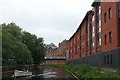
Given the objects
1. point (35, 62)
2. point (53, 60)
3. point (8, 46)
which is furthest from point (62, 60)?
point (8, 46)

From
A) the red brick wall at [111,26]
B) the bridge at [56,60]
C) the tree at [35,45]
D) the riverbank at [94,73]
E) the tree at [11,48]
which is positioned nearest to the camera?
the riverbank at [94,73]

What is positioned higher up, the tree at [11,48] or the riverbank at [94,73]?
the tree at [11,48]

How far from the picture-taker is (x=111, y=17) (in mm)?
40688

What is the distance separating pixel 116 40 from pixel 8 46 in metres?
29.9

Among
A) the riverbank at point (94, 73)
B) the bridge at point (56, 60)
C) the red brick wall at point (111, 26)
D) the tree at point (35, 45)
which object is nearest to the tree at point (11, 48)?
the riverbank at point (94, 73)

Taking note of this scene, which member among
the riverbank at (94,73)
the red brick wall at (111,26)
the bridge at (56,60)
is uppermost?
the red brick wall at (111,26)

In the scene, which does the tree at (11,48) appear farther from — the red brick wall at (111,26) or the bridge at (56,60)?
the bridge at (56,60)

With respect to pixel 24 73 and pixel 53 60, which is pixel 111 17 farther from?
pixel 53 60

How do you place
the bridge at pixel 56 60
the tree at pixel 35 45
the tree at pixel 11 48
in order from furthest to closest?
the bridge at pixel 56 60
the tree at pixel 35 45
the tree at pixel 11 48

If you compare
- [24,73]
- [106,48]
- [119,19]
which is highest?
[119,19]

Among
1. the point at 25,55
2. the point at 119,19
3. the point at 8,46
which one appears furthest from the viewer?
the point at 25,55

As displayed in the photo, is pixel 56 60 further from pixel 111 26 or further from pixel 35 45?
pixel 111 26

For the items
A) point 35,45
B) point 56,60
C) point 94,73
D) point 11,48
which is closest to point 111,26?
point 94,73

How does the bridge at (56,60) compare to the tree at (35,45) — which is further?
the bridge at (56,60)
